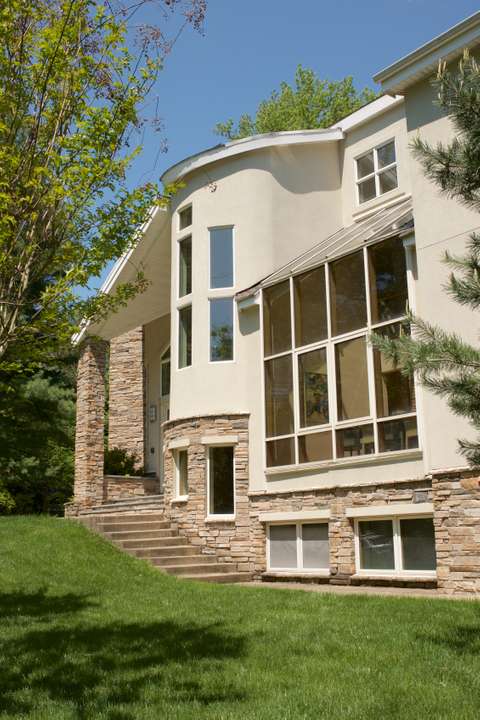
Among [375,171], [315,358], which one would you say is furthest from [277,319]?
[375,171]

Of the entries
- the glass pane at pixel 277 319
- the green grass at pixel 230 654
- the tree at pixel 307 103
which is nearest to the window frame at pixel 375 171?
the glass pane at pixel 277 319

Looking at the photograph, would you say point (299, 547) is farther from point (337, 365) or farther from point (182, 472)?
point (182, 472)

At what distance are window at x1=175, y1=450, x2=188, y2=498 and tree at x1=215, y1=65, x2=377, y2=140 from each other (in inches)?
808

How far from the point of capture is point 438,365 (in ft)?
17.1

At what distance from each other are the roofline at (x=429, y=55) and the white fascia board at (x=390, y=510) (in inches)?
275

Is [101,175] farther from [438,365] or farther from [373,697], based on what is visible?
[373,697]

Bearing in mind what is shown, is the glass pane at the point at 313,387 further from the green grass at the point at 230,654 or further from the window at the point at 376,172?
the window at the point at 376,172

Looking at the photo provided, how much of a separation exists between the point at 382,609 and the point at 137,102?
663 centimetres

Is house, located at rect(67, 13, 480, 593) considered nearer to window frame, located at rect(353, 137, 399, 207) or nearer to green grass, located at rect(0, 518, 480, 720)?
window frame, located at rect(353, 137, 399, 207)

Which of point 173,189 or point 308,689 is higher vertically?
point 173,189

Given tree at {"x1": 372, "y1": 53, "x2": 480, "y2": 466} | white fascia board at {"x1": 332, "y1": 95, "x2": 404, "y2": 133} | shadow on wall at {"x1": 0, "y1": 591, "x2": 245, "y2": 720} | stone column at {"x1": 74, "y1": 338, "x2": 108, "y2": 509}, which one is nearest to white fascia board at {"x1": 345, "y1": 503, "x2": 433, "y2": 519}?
shadow on wall at {"x1": 0, "y1": 591, "x2": 245, "y2": 720}

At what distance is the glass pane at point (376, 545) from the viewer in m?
12.4

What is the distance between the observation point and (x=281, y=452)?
14.5 m

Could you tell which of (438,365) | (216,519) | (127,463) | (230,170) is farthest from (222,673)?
(127,463)
